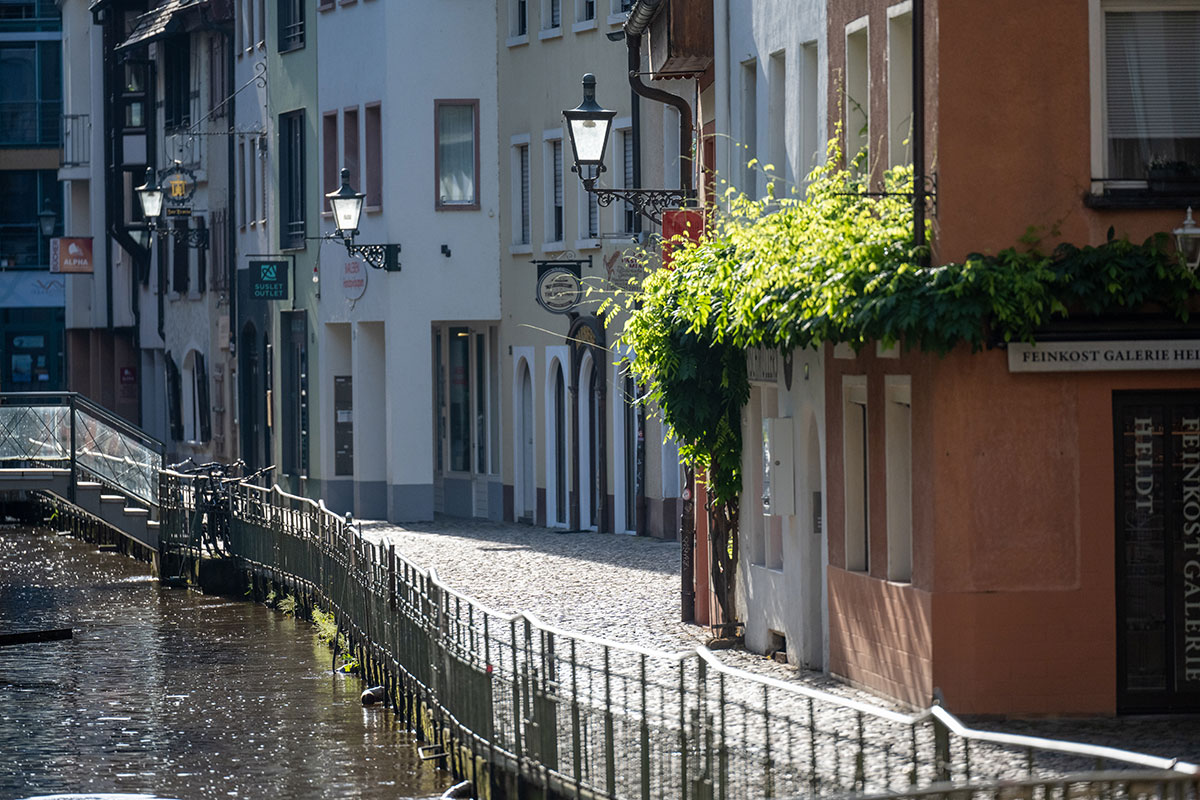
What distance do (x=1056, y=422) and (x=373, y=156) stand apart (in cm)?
2397

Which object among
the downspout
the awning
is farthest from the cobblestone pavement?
the awning

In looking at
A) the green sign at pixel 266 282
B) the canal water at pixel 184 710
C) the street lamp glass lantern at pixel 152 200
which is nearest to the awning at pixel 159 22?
the street lamp glass lantern at pixel 152 200

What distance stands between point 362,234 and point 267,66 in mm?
6825

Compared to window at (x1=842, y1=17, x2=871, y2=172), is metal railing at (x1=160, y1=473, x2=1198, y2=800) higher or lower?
lower

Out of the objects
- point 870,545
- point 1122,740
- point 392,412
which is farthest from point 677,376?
point 392,412

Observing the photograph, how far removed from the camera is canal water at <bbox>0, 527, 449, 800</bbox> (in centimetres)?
1706

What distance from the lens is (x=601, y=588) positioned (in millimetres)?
24312

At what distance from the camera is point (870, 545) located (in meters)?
16.4

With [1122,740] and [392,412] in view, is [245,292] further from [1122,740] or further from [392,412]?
[1122,740]

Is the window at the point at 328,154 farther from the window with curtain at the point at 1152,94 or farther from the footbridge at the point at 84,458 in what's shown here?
the window with curtain at the point at 1152,94

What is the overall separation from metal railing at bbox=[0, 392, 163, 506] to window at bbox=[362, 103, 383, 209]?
16.9 feet

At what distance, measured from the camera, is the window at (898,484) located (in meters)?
15.8

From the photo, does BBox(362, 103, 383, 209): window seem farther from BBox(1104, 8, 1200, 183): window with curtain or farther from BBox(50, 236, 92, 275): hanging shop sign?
BBox(1104, 8, 1200, 183): window with curtain

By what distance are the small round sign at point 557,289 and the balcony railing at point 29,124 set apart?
39962 mm
